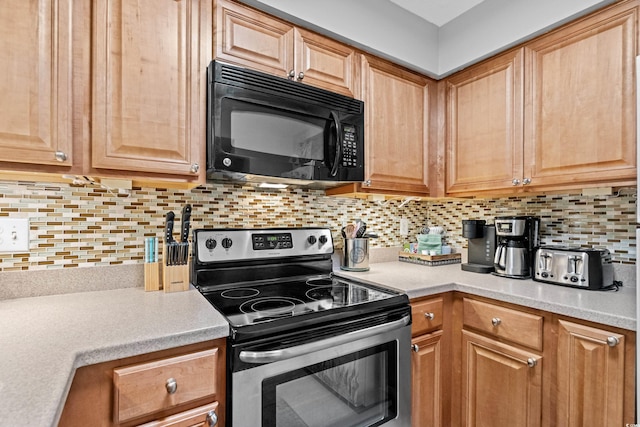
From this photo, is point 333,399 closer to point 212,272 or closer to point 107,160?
point 212,272

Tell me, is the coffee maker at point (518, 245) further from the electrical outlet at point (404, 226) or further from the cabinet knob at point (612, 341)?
the electrical outlet at point (404, 226)

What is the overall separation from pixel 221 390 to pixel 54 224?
955mm

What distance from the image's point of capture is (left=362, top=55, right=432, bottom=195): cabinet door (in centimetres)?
177

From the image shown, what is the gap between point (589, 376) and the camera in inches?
47.6

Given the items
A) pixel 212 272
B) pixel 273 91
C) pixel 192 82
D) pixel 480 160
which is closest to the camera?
pixel 192 82

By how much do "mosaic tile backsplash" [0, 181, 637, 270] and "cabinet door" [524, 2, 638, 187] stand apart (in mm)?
312

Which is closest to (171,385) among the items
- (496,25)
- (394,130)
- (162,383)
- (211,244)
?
(162,383)

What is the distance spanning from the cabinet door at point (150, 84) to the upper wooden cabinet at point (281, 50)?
0.08 meters

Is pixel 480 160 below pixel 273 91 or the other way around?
below

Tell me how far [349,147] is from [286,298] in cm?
78

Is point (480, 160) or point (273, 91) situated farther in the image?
point (480, 160)

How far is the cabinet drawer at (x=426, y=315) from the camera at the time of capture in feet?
4.98

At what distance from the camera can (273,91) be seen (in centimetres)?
143

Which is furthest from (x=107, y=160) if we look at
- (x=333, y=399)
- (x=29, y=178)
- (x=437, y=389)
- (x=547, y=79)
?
(x=547, y=79)
